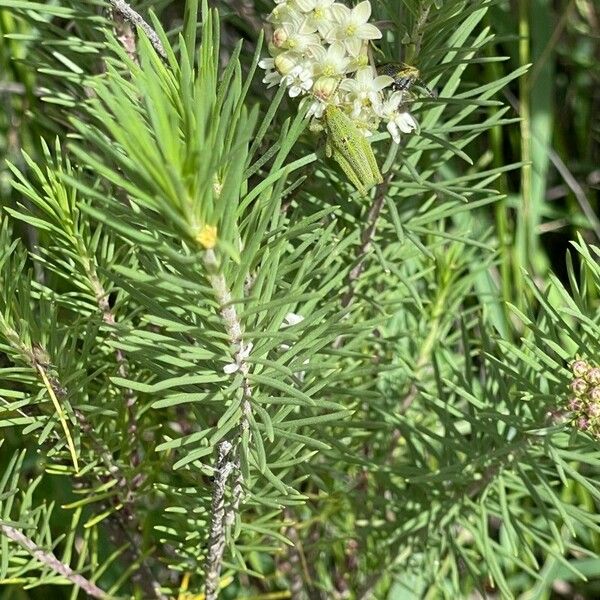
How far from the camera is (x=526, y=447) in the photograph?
0.86 meters

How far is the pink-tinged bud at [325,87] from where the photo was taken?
66 cm

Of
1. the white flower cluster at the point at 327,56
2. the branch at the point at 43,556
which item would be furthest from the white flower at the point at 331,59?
the branch at the point at 43,556

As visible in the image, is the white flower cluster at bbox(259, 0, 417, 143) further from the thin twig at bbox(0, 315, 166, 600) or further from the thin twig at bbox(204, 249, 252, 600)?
the thin twig at bbox(0, 315, 166, 600)

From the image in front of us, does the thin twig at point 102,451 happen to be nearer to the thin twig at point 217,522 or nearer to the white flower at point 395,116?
the thin twig at point 217,522

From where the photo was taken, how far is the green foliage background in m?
0.58

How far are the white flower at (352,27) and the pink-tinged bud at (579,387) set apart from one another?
34 cm

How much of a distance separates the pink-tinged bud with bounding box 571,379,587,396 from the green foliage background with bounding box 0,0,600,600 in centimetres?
4

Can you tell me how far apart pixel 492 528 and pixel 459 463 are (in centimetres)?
69

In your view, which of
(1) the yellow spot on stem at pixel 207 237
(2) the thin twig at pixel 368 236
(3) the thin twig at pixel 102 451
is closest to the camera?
(1) the yellow spot on stem at pixel 207 237

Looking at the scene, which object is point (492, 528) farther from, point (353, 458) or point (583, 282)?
point (583, 282)

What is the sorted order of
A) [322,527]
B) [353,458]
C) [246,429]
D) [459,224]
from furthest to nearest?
[459,224], [322,527], [353,458], [246,429]

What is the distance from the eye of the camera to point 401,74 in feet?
2.29

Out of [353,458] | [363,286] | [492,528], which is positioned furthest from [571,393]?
[492,528]

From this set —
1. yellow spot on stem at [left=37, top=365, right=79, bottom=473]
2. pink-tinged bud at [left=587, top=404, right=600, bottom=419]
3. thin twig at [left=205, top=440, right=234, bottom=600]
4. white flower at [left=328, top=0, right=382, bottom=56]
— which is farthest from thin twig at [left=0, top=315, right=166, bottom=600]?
pink-tinged bud at [left=587, top=404, right=600, bottom=419]
